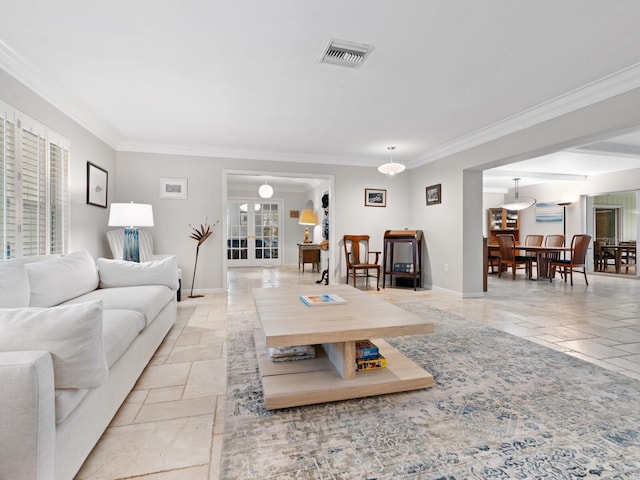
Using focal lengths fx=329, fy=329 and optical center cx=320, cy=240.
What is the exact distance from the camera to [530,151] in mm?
3812

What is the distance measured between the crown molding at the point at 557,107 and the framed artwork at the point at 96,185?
15.9ft

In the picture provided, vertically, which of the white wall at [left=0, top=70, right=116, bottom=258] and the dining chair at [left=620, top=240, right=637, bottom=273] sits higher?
the white wall at [left=0, top=70, right=116, bottom=258]

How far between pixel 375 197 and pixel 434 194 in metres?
1.05

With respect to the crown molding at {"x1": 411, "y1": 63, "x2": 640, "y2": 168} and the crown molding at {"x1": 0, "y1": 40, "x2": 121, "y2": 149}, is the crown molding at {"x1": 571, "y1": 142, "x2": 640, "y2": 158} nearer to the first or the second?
the crown molding at {"x1": 411, "y1": 63, "x2": 640, "y2": 168}

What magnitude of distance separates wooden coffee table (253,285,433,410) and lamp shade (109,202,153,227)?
236 centimetres

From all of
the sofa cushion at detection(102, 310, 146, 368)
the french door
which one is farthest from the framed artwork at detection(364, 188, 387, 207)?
the sofa cushion at detection(102, 310, 146, 368)

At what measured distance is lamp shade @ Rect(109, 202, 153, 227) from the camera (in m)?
3.68

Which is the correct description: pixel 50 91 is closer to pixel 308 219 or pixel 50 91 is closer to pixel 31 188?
pixel 31 188

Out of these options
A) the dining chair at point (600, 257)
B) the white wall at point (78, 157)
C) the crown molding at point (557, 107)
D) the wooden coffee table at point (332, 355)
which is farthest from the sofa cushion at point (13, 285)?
the dining chair at point (600, 257)

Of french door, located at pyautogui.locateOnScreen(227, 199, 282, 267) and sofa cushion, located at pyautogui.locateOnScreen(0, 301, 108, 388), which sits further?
french door, located at pyautogui.locateOnScreen(227, 199, 282, 267)

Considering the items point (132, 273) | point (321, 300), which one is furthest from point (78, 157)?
point (321, 300)

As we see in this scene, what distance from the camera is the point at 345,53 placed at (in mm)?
2521

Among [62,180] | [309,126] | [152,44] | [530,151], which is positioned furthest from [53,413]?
[530,151]

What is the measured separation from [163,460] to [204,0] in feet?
7.83
